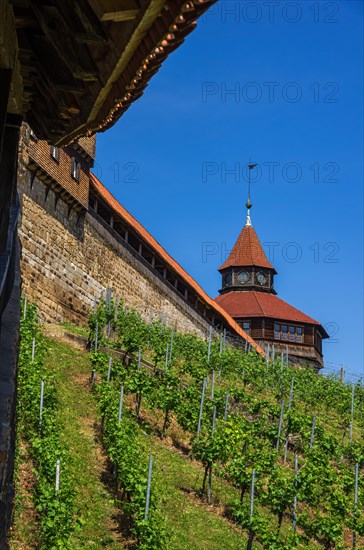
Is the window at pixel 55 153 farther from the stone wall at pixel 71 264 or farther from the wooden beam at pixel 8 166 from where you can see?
the wooden beam at pixel 8 166

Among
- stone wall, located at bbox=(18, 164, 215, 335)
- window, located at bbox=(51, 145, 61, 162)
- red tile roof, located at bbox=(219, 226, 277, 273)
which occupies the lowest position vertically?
stone wall, located at bbox=(18, 164, 215, 335)

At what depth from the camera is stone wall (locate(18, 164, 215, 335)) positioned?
28.6 m

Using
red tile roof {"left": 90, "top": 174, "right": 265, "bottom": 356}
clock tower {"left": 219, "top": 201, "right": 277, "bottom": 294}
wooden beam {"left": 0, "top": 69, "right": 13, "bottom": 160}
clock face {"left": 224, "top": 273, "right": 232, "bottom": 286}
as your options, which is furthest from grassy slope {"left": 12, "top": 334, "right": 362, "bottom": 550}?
clock face {"left": 224, "top": 273, "right": 232, "bottom": 286}

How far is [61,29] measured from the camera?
282 inches

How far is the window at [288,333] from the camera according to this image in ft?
188

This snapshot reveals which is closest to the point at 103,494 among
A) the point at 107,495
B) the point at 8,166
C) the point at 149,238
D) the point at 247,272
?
the point at 107,495

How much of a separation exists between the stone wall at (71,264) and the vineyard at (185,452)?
144 cm

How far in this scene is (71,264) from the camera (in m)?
31.8

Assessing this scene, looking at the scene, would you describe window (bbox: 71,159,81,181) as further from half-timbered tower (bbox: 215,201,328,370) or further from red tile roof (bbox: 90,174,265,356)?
half-timbered tower (bbox: 215,201,328,370)

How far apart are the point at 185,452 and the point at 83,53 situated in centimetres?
1674

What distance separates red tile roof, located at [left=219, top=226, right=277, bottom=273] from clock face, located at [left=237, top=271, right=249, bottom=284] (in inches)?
22.8

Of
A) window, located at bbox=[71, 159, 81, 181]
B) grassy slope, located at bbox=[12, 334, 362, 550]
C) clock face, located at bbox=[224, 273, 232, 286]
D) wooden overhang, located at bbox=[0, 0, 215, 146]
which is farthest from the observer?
clock face, located at bbox=[224, 273, 232, 286]

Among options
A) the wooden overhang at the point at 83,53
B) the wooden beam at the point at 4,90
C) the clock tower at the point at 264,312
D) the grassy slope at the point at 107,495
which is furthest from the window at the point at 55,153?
the clock tower at the point at 264,312

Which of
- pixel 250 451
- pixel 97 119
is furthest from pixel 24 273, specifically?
pixel 97 119
